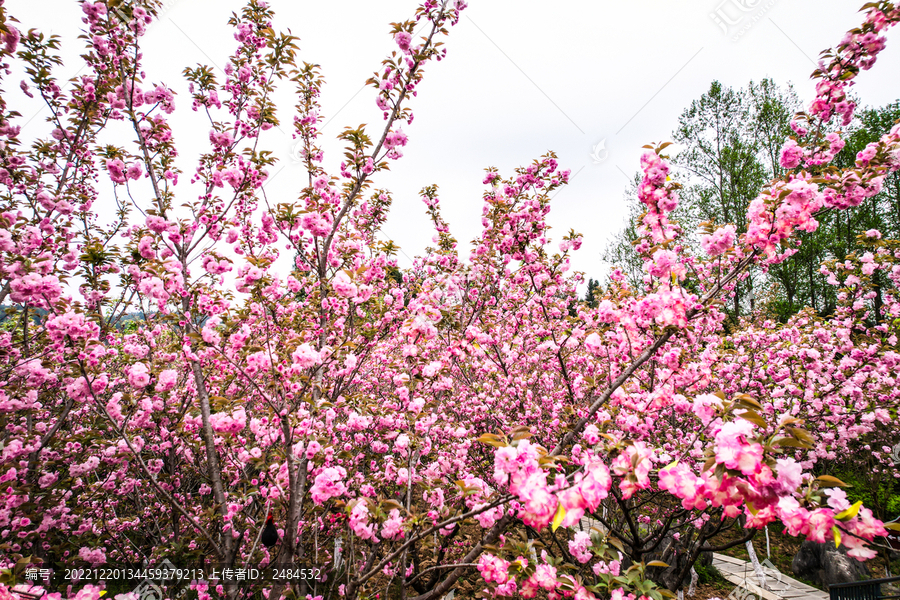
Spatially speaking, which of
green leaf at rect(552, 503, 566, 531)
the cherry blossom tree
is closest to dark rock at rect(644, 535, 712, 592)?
the cherry blossom tree

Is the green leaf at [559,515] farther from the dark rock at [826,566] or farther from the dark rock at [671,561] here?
the dark rock at [826,566]

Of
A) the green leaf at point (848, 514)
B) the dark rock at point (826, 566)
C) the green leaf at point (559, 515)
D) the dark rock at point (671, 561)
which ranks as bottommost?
the dark rock at point (826, 566)

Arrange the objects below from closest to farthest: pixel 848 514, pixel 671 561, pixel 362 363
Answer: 1. pixel 848 514
2. pixel 362 363
3. pixel 671 561

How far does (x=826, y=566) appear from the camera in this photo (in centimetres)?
574

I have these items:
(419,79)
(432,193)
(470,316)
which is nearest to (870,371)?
(470,316)

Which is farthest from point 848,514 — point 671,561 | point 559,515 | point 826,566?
point 826,566

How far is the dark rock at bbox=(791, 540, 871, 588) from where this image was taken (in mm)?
5543

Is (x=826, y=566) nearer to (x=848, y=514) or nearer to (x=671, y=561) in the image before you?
(x=671, y=561)

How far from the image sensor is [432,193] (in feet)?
16.9

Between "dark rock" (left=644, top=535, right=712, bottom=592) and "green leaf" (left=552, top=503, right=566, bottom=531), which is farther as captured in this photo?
"dark rock" (left=644, top=535, right=712, bottom=592)

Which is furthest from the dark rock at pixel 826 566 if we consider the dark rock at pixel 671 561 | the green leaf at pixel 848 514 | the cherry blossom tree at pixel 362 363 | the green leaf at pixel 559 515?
the green leaf at pixel 559 515

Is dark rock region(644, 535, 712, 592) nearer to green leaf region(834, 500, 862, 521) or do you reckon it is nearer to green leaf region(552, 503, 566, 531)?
green leaf region(834, 500, 862, 521)

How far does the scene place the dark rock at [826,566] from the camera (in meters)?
5.54

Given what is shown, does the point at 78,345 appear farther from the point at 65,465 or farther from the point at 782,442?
the point at 782,442
